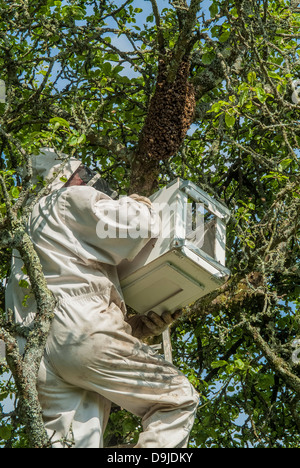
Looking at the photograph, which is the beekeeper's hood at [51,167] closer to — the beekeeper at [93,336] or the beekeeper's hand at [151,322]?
the beekeeper at [93,336]

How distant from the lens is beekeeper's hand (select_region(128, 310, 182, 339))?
6008 mm

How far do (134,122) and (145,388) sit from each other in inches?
169

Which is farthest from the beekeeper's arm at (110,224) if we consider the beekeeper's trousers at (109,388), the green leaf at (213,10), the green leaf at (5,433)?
the green leaf at (213,10)

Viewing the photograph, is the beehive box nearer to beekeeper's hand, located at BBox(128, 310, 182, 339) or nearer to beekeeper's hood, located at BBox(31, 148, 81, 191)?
beekeeper's hand, located at BBox(128, 310, 182, 339)

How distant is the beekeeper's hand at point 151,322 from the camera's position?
6008 millimetres

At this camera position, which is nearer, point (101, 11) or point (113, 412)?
point (113, 412)

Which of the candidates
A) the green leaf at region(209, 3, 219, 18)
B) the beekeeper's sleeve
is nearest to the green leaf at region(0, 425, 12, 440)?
the beekeeper's sleeve

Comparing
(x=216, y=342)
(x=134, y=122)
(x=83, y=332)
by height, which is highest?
(x=134, y=122)

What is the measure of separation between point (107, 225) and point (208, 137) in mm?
4370

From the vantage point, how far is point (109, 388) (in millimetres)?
5227

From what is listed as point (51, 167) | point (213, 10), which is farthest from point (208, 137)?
point (51, 167)
